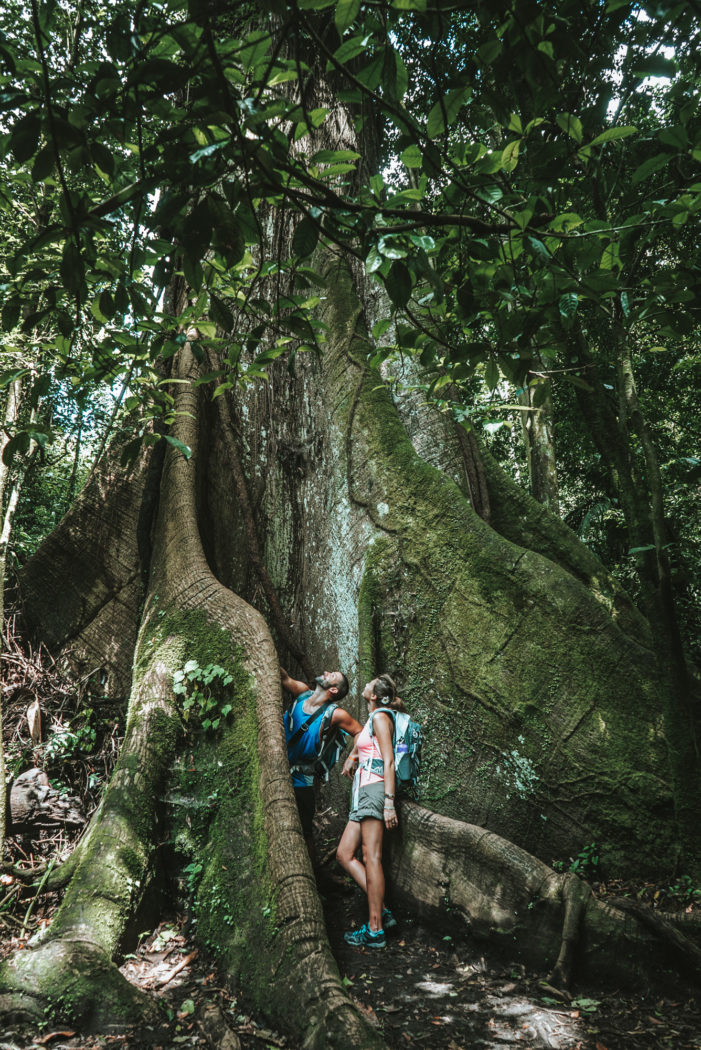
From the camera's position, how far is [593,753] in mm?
3699

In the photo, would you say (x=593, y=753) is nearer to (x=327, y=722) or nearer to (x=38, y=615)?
(x=327, y=722)

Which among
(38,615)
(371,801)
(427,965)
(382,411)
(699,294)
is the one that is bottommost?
(427,965)

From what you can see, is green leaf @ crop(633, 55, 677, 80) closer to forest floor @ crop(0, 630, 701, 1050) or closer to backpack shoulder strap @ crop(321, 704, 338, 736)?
forest floor @ crop(0, 630, 701, 1050)

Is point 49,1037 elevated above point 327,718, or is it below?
below

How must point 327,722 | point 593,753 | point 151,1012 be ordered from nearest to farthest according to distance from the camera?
point 151,1012, point 593,753, point 327,722

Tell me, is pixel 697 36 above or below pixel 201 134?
above

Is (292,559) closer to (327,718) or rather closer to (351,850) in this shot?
(327,718)

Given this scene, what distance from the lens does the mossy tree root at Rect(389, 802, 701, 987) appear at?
9.82ft

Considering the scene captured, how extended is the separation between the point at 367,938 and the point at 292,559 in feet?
9.27

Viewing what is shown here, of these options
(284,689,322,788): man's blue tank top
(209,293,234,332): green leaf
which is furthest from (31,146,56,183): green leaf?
(284,689,322,788): man's blue tank top

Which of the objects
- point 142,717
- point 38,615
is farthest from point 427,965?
point 38,615

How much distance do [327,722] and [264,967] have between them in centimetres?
150

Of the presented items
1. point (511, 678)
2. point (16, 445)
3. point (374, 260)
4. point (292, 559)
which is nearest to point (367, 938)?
point (511, 678)

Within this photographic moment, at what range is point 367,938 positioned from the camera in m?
3.55
